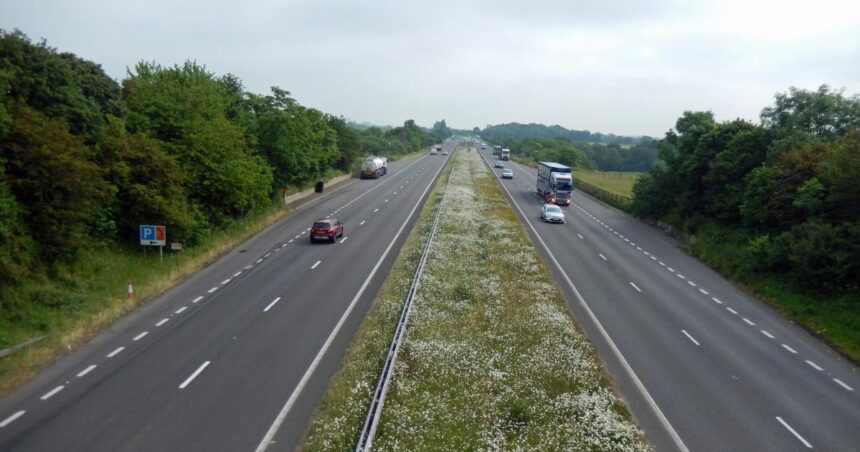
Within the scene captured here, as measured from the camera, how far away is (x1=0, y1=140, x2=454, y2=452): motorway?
15.1 metres

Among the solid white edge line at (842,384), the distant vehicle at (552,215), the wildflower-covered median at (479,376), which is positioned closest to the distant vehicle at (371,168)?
the distant vehicle at (552,215)

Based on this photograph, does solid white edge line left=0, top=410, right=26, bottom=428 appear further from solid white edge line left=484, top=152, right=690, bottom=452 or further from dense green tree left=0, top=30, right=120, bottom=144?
solid white edge line left=484, top=152, right=690, bottom=452

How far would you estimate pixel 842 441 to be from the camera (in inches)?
627

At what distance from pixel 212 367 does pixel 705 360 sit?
741 inches

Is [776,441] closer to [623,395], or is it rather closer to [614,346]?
[623,395]

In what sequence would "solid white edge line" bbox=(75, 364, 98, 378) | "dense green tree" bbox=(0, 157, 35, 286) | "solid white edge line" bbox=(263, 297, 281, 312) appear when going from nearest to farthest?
"solid white edge line" bbox=(75, 364, 98, 378)
"dense green tree" bbox=(0, 157, 35, 286)
"solid white edge line" bbox=(263, 297, 281, 312)

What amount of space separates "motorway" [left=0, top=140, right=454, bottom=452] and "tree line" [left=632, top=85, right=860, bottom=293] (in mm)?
23660

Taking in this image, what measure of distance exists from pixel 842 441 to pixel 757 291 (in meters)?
16.8

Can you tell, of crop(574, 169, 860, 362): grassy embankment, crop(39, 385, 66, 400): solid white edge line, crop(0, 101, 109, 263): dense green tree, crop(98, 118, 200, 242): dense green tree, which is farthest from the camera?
crop(98, 118, 200, 242): dense green tree

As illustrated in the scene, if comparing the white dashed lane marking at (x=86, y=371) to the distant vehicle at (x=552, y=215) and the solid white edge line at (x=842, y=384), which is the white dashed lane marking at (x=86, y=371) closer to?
the solid white edge line at (x=842, y=384)

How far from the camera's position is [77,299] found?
24.0 m

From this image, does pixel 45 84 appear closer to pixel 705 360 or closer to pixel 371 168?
pixel 705 360

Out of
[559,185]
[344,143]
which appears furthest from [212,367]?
[344,143]

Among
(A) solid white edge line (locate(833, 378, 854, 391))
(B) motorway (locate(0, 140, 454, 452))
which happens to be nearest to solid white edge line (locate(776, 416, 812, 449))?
(A) solid white edge line (locate(833, 378, 854, 391))
